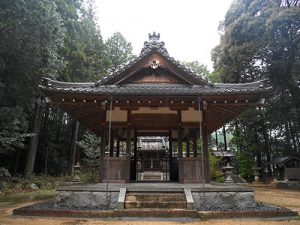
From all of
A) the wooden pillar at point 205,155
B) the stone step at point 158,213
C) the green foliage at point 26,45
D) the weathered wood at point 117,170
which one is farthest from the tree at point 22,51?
the wooden pillar at point 205,155

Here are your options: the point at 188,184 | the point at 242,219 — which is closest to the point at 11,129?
the point at 188,184

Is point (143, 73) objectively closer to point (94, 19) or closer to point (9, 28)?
point (9, 28)

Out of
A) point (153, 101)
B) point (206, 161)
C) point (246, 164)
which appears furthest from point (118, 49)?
point (206, 161)

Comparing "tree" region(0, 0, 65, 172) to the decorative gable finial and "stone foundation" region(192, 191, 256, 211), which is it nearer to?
the decorative gable finial

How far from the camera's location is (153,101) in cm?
1008

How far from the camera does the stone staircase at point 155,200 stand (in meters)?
8.28

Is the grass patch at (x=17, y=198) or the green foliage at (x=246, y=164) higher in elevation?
the green foliage at (x=246, y=164)

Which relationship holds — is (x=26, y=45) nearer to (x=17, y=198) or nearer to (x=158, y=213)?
(x=17, y=198)

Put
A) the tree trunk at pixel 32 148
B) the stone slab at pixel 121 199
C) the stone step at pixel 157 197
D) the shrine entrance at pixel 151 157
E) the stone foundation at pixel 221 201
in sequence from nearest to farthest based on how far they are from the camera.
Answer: the stone slab at pixel 121 199
the stone step at pixel 157 197
the stone foundation at pixel 221 201
the tree trunk at pixel 32 148
the shrine entrance at pixel 151 157

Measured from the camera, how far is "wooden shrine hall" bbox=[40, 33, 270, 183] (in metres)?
9.73

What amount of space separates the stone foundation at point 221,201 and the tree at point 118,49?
25.2 metres

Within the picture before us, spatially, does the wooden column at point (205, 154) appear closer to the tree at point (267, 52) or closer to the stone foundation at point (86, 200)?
the stone foundation at point (86, 200)

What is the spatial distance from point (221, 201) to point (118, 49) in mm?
27594

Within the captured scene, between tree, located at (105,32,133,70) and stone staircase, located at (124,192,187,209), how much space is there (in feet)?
81.5
